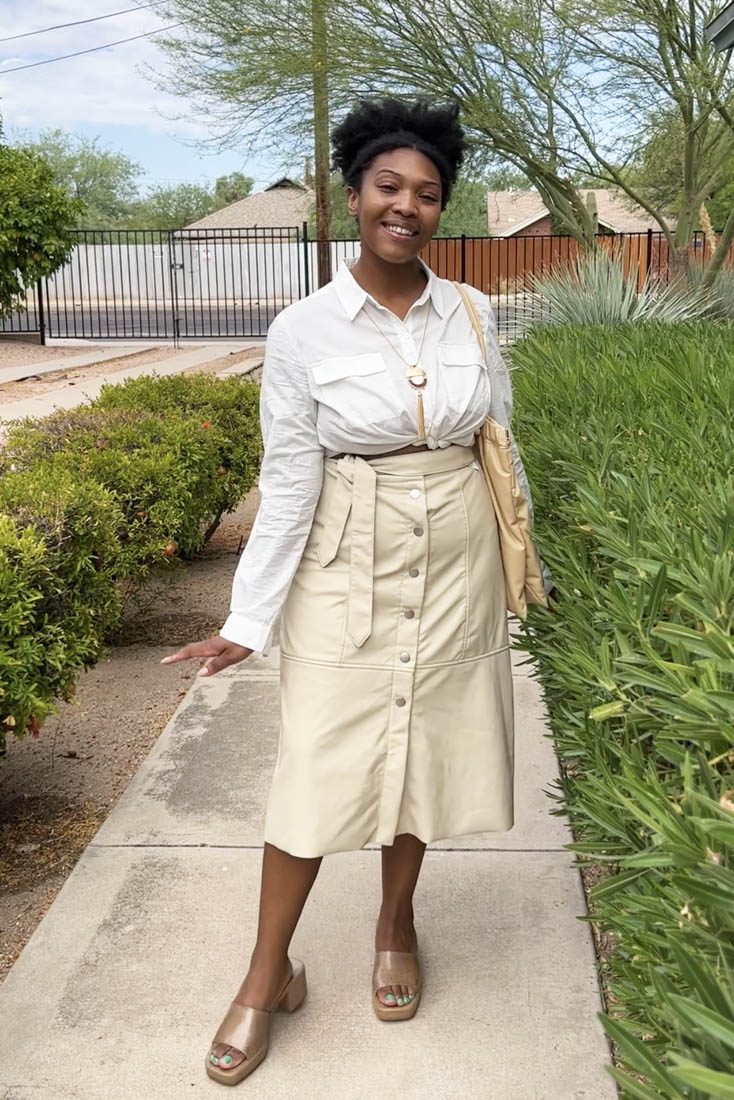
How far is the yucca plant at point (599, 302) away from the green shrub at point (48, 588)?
Answer: 6130 millimetres

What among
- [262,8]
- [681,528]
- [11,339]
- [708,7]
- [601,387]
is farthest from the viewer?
[11,339]

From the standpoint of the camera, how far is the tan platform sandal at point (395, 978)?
281 centimetres

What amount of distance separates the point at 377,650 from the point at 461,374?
0.63 metres

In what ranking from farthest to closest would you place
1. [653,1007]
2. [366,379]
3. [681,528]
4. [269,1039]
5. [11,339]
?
[11,339]
[269,1039]
[366,379]
[681,528]
[653,1007]

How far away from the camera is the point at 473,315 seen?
2766mm

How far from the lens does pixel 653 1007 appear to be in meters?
1.46

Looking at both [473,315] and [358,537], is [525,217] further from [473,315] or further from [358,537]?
[358,537]

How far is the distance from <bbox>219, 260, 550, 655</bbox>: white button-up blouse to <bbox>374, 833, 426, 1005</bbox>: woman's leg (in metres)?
0.63

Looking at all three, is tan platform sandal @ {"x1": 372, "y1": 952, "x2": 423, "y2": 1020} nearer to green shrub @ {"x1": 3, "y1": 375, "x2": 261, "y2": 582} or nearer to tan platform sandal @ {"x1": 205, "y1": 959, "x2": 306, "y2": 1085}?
tan platform sandal @ {"x1": 205, "y1": 959, "x2": 306, "y2": 1085}

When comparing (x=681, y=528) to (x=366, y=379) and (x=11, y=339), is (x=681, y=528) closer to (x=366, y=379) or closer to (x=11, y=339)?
(x=366, y=379)

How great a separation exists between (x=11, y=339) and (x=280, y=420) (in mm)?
21517

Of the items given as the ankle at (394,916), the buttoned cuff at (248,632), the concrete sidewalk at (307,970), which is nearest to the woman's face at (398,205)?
the buttoned cuff at (248,632)

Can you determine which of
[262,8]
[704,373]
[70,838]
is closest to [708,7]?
[262,8]

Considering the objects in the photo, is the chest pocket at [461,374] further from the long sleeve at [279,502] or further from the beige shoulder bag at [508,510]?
the long sleeve at [279,502]
